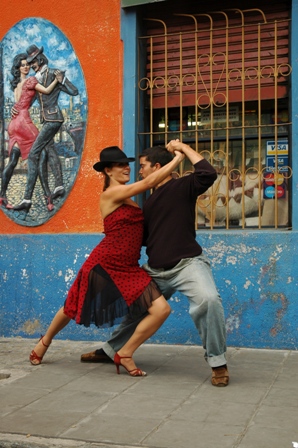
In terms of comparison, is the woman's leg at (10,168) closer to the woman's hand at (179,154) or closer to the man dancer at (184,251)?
the man dancer at (184,251)

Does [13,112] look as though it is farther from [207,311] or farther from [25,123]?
[207,311]

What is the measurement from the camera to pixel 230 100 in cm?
662

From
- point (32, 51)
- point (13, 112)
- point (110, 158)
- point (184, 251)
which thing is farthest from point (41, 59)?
point (184, 251)

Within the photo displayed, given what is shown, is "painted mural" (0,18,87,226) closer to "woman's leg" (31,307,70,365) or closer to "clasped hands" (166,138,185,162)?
"woman's leg" (31,307,70,365)

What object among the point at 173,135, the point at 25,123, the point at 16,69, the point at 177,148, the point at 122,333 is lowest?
the point at 122,333

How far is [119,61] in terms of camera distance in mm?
6938

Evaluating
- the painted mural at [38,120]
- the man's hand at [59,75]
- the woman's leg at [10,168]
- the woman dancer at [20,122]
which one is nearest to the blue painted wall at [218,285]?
the painted mural at [38,120]

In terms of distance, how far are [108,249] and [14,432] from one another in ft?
Answer: 5.83

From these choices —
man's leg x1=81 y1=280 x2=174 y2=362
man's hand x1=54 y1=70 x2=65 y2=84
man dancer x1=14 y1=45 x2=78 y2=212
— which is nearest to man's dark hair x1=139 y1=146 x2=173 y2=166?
man's leg x1=81 y1=280 x2=174 y2=362

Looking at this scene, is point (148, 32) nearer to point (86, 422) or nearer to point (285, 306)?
point (285, 306)

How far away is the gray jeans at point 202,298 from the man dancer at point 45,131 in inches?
93.2

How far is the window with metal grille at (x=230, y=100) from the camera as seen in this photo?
6461 mm

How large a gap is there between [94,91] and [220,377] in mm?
3478

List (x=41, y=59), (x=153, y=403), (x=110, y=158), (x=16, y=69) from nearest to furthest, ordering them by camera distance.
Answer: (x=153, y=403) → (x=110, y=158) → (x=41, y=59) → (x=16, y=69)
